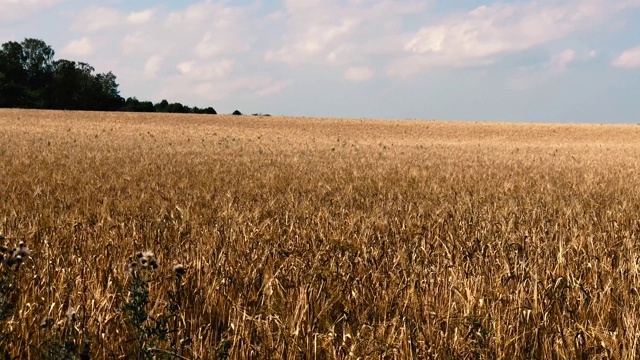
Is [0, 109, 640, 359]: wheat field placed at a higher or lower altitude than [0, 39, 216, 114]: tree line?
lower

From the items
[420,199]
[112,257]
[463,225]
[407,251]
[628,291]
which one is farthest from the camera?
[420,199]

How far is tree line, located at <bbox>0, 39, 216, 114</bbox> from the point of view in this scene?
267ft

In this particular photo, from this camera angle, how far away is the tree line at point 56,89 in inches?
3204

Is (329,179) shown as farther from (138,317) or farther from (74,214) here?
(138,317)

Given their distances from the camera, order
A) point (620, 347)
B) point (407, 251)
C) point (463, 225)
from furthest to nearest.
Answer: point (463, 225) → point (407, 251) → point (620, 347)

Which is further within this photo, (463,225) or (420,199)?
(420,199)

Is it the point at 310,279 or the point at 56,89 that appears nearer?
the point at 310,279

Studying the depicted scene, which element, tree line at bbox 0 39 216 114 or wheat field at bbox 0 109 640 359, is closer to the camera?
wheat field at bbox 0 109 640 359

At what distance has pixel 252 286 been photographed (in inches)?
131

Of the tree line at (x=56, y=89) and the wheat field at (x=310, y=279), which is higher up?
the tree line at (x=56, y=89)

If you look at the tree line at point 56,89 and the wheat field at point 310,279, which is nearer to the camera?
the wheat field at point 310,279

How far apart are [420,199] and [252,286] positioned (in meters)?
5.07

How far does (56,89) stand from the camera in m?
83.2

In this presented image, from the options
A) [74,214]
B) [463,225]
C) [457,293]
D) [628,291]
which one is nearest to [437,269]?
[457,293]
